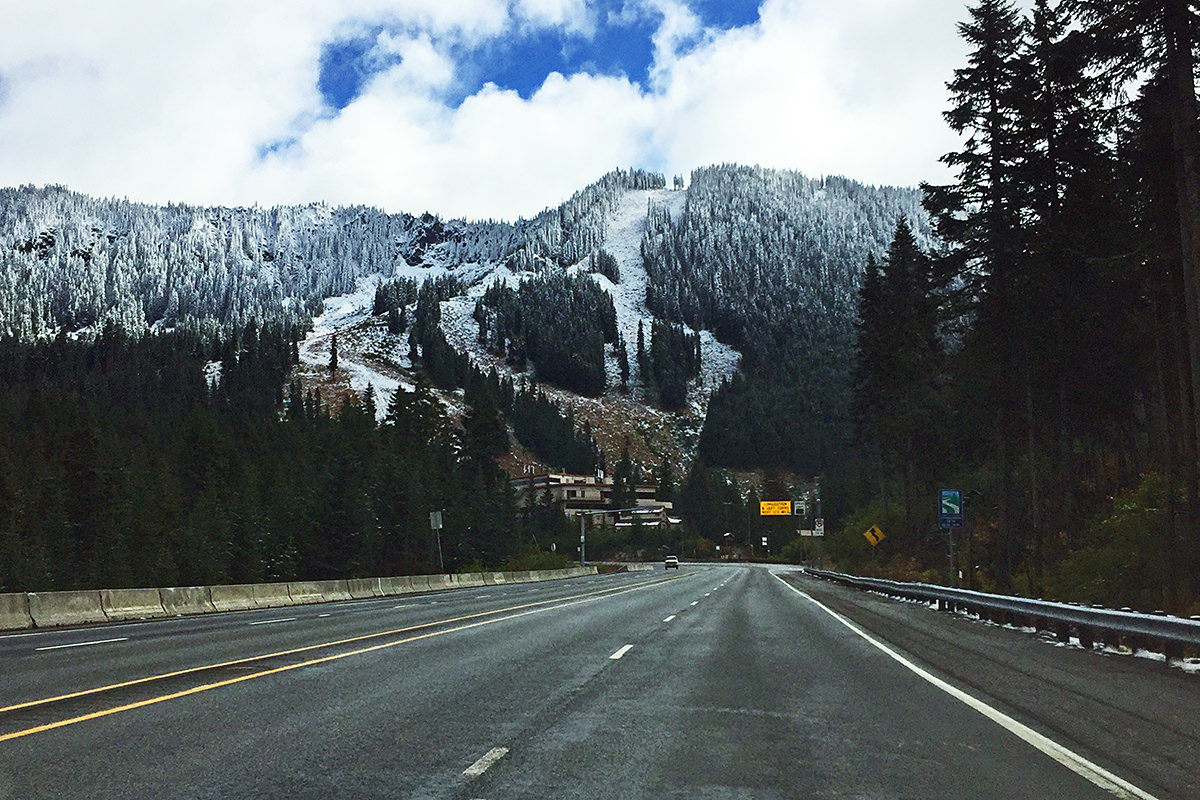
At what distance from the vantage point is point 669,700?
10453 mm

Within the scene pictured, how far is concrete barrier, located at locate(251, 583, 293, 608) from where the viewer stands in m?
32.8

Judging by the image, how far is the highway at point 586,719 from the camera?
21.6 ft

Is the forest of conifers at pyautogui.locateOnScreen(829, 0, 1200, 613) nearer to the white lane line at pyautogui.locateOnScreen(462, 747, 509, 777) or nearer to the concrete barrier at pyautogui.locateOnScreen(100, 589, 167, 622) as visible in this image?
the white lane line at pyautogui.locateOnScreen(462, 747, 509, 777)

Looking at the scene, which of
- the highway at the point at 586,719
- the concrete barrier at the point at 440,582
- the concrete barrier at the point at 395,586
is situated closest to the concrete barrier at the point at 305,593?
the concrete barrier at the point at 395,586

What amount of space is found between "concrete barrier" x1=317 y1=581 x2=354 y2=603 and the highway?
2007 cm

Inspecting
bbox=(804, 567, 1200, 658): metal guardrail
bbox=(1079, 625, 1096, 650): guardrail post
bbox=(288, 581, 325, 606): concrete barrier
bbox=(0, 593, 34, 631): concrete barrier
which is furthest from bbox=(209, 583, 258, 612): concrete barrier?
bbox=(1079, 625, 1096, 650): guardrail post

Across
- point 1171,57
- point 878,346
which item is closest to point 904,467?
point 878,346

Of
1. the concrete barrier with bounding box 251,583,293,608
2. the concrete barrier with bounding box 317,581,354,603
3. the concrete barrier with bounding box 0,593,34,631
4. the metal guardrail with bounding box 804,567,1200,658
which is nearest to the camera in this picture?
the metal guardrail with bounding box 804,567,1200,658

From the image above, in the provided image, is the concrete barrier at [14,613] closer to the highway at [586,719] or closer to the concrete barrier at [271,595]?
the highway at [586,719]

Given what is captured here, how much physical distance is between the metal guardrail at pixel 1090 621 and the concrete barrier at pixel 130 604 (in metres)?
20.0

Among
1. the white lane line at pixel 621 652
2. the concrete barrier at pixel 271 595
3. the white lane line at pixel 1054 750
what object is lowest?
the concrete barrier at pixel 271 595

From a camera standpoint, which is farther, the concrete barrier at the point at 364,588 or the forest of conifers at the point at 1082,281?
the concrete barrier at the point at 364,588

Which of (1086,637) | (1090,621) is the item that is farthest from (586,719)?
(1086,637)

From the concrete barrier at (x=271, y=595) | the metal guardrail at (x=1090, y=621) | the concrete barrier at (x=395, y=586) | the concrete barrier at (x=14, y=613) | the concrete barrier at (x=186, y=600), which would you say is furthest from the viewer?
the concrete barrier at (x=395, y=586)
